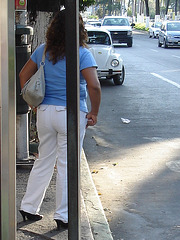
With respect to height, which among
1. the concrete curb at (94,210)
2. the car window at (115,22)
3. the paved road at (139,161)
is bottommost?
the paved road at (139,161)

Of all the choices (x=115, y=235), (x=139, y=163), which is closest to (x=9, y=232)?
(x=115, y=235)

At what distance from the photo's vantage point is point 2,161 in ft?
8.57

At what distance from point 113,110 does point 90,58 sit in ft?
26.2

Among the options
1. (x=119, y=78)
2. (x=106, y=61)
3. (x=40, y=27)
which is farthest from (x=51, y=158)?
(x=119, y=78)

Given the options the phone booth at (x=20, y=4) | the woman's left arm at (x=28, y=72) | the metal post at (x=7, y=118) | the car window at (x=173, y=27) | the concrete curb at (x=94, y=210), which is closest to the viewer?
the metal post at (x=7, y=118)

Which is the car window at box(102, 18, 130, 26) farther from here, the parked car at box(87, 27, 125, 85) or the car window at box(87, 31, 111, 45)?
the parked car at box(87, 27, 125, 85)

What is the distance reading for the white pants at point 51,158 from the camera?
4816 mm

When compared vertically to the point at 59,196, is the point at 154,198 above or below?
below

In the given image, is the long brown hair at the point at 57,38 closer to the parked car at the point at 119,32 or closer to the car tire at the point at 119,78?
the car tire at the point at 119,78

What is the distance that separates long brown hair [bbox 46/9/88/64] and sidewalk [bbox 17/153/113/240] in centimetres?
145

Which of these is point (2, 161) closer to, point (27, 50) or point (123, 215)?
point (123, 215)

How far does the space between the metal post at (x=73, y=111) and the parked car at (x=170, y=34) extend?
3364 centimetres

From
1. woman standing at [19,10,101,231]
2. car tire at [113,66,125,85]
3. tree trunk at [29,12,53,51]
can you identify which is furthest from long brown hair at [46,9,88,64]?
car tire at [113,66,125,85]

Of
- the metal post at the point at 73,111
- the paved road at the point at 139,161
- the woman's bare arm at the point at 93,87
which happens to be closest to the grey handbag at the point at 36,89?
the woman's bare arm at the point at 93,87
